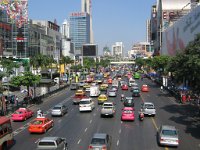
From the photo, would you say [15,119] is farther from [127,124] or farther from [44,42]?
[44,42]

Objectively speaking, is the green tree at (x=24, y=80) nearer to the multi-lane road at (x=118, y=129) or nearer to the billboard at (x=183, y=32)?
the multi-lane road at (x=118, y=129)

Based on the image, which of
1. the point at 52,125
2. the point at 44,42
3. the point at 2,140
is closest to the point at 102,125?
the point at 52,125

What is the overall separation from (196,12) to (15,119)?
146ft

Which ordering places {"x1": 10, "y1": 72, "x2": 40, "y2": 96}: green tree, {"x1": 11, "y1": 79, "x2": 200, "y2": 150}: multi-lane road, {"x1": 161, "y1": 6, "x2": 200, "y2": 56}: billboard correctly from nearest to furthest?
{"x1": 11, "y1": 79, "x2": 200, "y2": 150}: multi-lane road < {"x1": 10, "y1": 72, "x2": 40, "y2": 96}: green tree < {"x1": 161, "y1": 6, "x2": 200, "y2": 56}: billboard

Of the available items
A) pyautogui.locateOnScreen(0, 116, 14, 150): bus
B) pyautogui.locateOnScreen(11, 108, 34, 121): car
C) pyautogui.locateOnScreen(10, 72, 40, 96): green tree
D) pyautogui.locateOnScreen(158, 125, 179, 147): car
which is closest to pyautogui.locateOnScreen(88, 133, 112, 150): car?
pyautogui.locateOnScreen(158, 125, 179, 147): car

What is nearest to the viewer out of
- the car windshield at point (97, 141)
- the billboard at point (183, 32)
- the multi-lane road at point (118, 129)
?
the car windshield at point (97, 141)

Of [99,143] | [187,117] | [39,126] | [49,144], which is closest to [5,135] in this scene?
[49,144]

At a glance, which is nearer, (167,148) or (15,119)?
(167,148)

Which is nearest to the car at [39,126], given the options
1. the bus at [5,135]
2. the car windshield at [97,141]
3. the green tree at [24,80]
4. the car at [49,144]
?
the bus at [5,135]

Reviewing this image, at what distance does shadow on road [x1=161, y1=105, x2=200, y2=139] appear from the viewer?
3509 cm

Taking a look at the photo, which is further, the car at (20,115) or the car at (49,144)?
the car at (20,115)

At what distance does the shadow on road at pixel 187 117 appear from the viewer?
35094 mm

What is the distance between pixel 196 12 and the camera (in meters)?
71.4

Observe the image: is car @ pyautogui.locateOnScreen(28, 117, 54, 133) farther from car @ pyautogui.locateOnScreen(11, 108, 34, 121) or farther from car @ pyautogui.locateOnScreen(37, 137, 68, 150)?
car @ pyautogui.locateOnScreen(37, 137, 68, 150)
